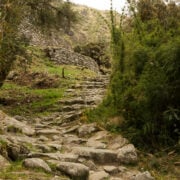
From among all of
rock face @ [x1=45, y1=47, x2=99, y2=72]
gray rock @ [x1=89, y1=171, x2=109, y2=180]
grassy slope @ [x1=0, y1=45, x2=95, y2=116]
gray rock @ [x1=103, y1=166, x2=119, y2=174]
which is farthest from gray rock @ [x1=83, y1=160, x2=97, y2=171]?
rock face @ [x1=45, y1=47, x2=99, y2=72]

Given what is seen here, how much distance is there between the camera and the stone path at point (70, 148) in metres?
5.40

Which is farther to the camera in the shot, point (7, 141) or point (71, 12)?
point (71, 12)

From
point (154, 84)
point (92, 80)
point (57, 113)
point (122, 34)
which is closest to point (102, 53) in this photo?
point (92, 80)

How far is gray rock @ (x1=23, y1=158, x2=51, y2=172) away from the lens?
5227 mm

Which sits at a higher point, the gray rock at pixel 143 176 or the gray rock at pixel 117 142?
the gray rock at pixel 117 142

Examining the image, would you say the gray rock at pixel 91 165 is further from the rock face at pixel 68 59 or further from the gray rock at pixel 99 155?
the rock face at pixel 68 59

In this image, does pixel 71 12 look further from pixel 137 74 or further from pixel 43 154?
pixel 43 154

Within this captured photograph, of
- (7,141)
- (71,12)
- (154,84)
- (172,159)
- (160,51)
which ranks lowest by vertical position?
(172,159)

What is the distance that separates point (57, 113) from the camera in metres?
9.98

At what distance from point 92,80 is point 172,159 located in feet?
29.2

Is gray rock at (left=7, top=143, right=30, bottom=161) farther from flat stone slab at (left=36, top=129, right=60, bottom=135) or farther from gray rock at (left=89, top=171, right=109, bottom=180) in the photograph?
flat stone slab at (left=36, top=129, right=60, bottom=135)

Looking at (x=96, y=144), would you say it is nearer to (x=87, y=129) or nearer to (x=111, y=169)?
(x=87, y=129)

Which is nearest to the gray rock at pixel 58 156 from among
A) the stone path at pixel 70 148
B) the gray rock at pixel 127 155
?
the stone path at pixel 70 148

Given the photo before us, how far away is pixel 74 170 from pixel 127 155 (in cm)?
125
